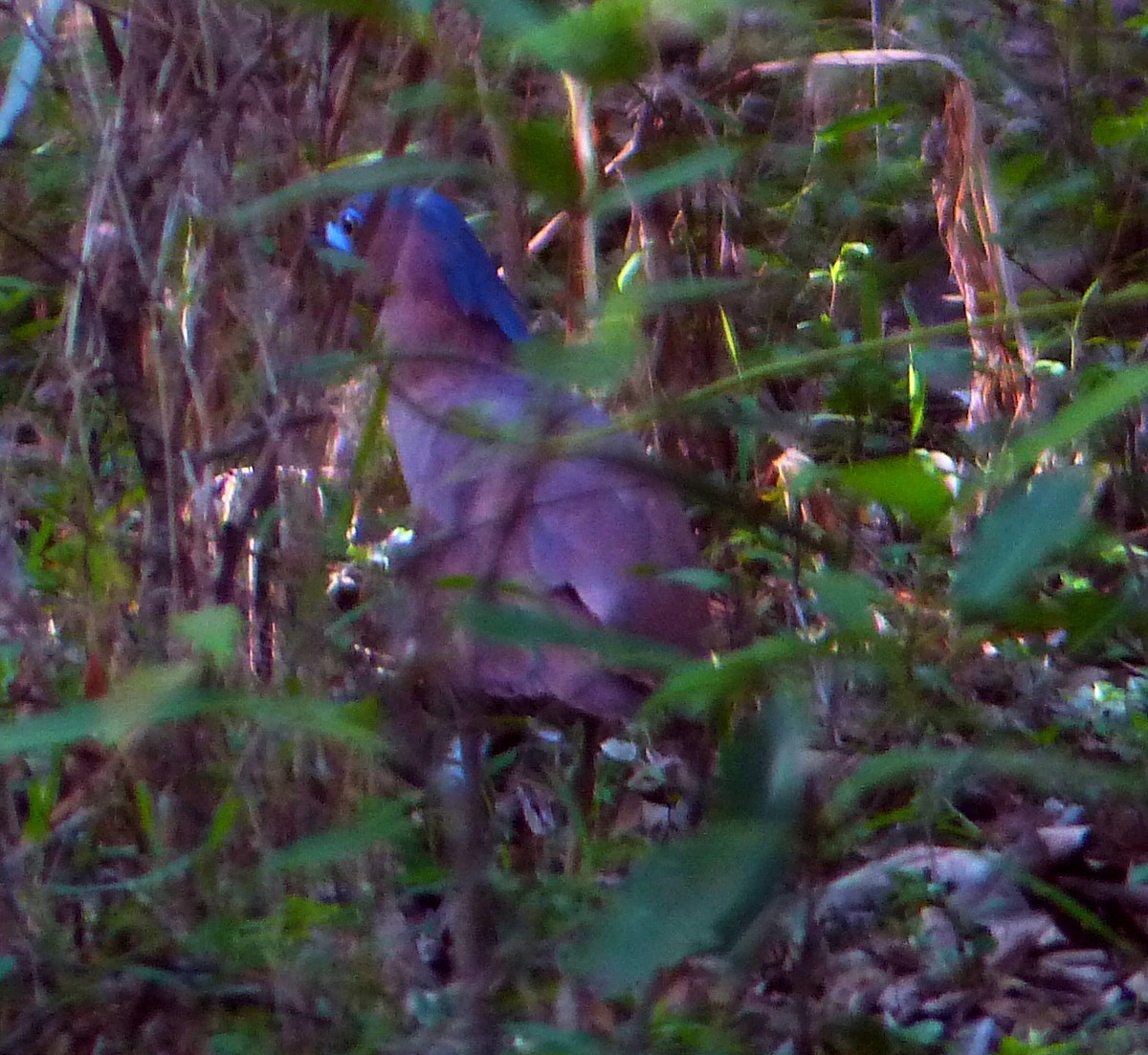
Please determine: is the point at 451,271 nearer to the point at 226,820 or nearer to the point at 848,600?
the point at 226,820

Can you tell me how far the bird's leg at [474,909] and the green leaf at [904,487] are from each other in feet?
1.01

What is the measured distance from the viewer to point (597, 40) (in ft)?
2.59

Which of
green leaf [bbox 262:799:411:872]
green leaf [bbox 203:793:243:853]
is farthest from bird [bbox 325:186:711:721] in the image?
green leaf [bbox 262:799:411:872]

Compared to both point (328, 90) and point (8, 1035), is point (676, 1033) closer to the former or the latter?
point (8, 1035)

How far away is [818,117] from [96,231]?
177cm

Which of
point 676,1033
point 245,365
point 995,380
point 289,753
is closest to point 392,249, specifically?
point 245,365

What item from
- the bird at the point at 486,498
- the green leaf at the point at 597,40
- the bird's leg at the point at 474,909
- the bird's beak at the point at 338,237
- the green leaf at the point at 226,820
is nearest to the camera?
the green leaf at the point at 597,40

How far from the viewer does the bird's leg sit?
1013 mm

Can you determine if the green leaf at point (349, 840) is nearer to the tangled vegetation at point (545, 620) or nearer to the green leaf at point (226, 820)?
the tangled vegetation at point (545, 620)

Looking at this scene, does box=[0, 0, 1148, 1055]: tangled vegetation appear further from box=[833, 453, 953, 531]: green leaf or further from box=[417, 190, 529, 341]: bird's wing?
box=[417, 190, 529, 341]: bird's wing

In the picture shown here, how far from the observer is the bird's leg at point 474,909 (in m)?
1.01

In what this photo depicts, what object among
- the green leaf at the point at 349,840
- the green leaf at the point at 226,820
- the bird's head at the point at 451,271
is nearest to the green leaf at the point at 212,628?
the green leaf at the point at 349,840

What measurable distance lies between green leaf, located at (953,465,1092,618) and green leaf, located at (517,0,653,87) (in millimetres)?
314

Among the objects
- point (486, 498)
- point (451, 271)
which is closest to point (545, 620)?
point (486, 498)
